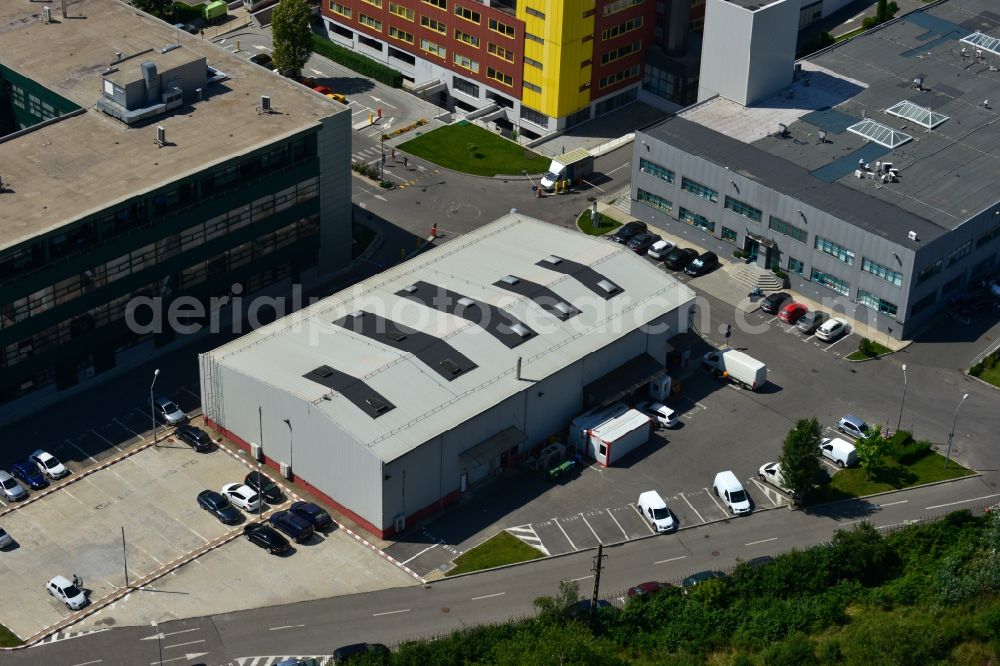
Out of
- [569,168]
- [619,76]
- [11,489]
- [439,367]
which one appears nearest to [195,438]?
[11,489]

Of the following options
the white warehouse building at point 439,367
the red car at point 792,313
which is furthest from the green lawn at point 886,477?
the red car at point 792,313

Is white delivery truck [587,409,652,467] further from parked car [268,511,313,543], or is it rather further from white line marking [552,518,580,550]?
parked car [268,511,313,543]

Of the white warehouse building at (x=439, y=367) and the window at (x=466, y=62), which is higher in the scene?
the window at (x=466, y=62)

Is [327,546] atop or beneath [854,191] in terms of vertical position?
beneath

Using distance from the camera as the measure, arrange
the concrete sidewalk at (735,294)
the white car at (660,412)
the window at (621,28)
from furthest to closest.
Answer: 1. the window at (621,28)
2. the concrete sidewalk at (735,294)
3. the white car at (660,412)

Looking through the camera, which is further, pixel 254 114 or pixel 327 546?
pixel 254 114

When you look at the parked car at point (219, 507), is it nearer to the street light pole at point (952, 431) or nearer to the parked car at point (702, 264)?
the parked car at point (702, 264)

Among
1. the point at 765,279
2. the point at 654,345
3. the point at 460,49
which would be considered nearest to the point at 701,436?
the point at 654,345

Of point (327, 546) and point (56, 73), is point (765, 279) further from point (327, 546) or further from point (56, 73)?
point (56, 73)
